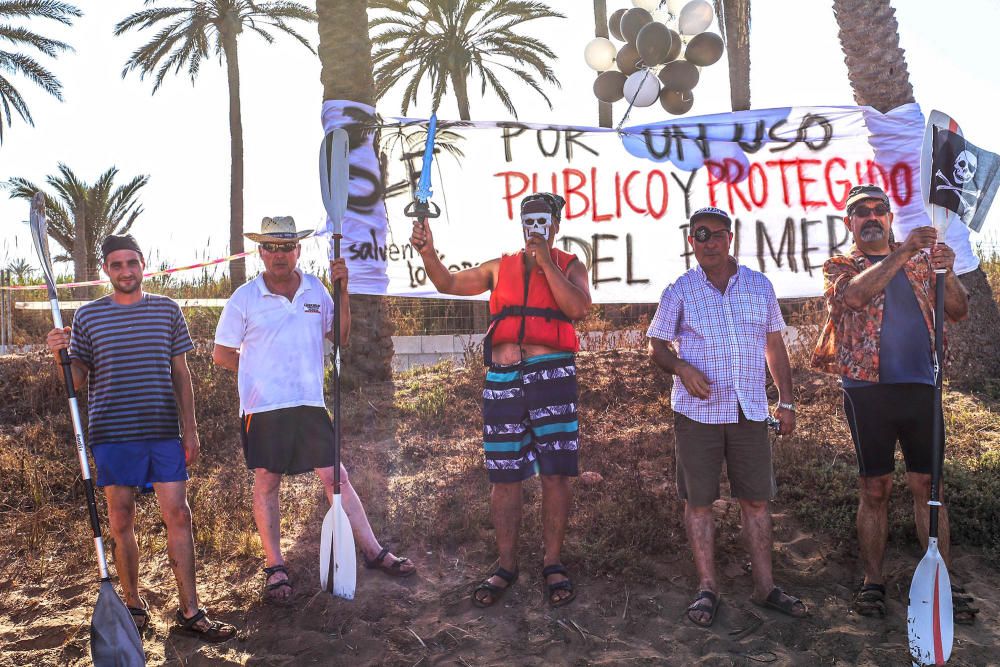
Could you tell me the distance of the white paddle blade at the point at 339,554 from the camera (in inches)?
174

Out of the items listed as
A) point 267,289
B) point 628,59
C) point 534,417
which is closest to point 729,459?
point 534,417

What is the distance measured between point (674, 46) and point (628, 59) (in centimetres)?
77

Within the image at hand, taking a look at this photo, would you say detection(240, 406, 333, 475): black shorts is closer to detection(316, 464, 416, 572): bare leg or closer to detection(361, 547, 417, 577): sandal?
detection(316, 464, 416, 572): bare leg

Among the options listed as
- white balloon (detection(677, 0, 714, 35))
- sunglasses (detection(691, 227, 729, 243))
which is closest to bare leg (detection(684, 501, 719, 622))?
sunglasses (detection(691, 227, 729, 243))

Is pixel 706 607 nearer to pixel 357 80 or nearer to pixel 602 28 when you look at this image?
pixel 357 80

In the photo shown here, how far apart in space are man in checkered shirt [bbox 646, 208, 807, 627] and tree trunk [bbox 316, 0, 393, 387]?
482 cm

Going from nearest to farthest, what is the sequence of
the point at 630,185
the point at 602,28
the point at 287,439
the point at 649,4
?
the point at 287,439 < the point at 630,185 < the point at 649,4 < the point at 602,28

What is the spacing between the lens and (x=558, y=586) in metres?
4.55

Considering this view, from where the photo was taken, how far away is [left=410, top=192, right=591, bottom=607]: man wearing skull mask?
4.42 metres

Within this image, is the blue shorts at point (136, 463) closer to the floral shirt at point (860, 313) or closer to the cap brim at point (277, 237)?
the cap brim at point (277, 237)

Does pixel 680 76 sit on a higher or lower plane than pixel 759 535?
higher

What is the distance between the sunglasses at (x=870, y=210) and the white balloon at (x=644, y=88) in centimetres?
709

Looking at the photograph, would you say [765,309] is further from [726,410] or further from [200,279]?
[200,279]

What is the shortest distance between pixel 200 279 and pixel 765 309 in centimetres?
1335
